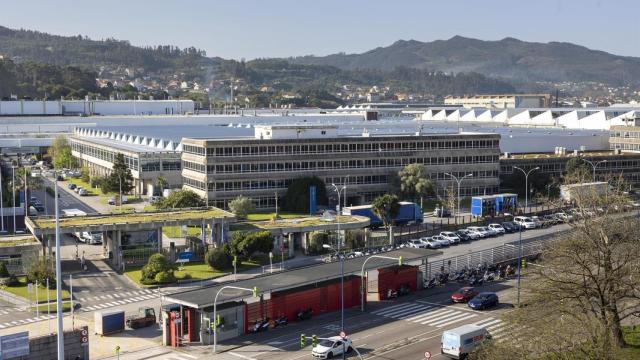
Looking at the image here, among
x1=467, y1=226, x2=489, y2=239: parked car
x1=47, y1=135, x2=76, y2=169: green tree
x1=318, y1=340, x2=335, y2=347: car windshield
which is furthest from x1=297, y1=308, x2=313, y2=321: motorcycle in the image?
x1=47, y1=135, x2=76, y2=169: green tree

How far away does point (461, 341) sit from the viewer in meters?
34.0

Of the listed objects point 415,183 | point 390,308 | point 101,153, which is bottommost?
point 390,308

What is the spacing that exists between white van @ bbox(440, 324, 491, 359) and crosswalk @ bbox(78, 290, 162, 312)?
19.4 meters

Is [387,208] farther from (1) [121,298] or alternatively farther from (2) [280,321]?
(2) [280,321]

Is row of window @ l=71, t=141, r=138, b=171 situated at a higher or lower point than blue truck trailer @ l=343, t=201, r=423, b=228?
higher

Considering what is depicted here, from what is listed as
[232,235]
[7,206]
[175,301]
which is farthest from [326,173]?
[175,301]

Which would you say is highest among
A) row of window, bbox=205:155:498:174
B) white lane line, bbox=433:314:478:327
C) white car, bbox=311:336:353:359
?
row of window, bbox=205:155:498:174

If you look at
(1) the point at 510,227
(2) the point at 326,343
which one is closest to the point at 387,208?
(1) the point at 510,227

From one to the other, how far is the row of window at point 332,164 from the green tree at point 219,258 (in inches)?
828

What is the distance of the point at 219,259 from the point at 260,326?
14.0 metres

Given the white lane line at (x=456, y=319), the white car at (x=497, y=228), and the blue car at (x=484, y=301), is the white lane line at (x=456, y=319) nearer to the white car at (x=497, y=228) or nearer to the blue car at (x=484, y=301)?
the blue car at (x=484, y=301)

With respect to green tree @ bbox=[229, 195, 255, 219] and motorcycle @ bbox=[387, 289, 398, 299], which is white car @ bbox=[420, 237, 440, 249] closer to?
motorcycle @ bbox=[387, 289, 398, 299]

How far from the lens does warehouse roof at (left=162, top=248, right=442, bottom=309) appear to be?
37.6 metres

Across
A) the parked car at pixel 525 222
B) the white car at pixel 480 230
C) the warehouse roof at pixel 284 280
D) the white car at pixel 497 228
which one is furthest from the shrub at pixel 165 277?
the parked car at pixel 525 222
